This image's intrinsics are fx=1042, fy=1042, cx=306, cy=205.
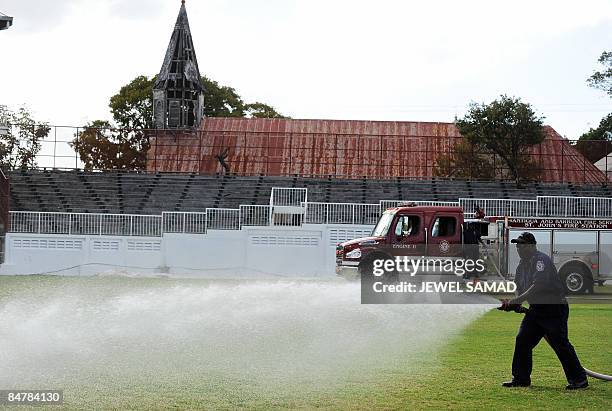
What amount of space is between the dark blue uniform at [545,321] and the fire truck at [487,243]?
14042 millimetres

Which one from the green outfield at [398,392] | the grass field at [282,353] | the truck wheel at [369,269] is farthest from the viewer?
the truck wheel at [369,269]

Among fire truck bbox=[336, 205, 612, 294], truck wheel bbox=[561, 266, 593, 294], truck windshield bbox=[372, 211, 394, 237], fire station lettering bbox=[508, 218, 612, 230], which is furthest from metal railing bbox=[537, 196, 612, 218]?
truck windshield bbox=[372, 211, 394, 237]

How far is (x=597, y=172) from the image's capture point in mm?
70312

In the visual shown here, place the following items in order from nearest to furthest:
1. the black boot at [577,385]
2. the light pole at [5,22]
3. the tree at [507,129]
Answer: the black boot at [577,385]
the light pole at [5,22]
the tree at [507,129]

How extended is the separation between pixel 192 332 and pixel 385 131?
61454mm

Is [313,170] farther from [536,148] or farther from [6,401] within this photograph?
[6,401]

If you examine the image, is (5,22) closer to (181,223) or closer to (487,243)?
(181,223)

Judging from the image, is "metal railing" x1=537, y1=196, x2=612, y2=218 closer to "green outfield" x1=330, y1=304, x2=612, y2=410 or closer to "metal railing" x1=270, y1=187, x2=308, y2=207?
"metal railing" x1=270, y1=187, x2=308, y2=207

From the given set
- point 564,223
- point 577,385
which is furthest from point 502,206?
point 577,385

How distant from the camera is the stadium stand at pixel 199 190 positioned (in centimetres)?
5572

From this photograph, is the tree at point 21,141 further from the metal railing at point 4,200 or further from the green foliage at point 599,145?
the green foliage at point 599,145

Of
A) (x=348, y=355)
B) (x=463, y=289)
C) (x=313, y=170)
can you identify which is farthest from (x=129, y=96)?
(x=348, y=355)

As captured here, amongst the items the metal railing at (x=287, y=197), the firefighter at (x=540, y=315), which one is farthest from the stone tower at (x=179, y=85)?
the firefighter at (x=540, y=315)

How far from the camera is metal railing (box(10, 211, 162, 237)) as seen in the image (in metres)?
49.5
